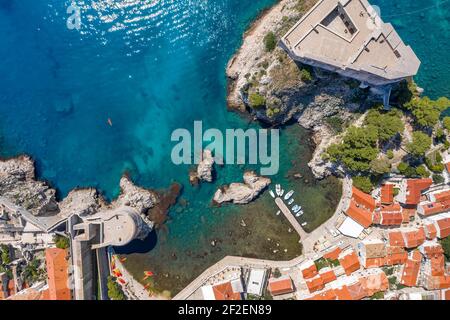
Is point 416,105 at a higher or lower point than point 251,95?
lower

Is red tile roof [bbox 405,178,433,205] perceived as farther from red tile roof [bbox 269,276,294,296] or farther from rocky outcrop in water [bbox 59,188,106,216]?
rocky outcrop in water [bbox 59,188,106,216]

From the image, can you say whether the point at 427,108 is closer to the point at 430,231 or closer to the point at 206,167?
the point at 430,231

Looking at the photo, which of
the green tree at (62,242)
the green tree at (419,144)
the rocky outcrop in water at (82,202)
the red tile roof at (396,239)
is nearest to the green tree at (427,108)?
the green tree at (419,144)

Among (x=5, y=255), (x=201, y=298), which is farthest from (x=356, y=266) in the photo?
(x=5, y=255)

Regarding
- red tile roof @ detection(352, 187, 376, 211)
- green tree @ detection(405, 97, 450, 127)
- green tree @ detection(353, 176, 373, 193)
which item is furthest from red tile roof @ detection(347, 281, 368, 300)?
green tree @ detection(405, 97, 450, 127)

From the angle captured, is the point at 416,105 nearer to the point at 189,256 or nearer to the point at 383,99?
the point at 383,99

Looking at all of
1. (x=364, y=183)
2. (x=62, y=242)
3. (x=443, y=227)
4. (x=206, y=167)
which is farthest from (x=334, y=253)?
(x=62, y=242)
